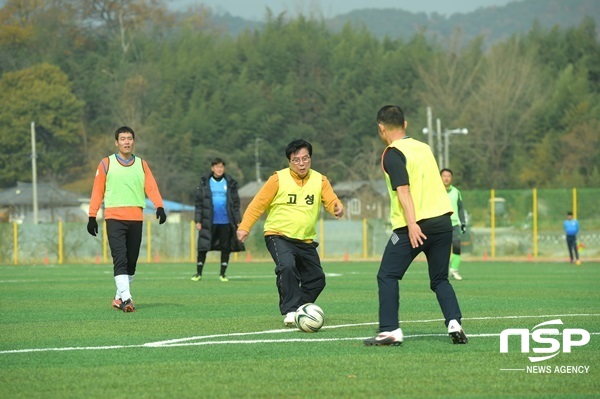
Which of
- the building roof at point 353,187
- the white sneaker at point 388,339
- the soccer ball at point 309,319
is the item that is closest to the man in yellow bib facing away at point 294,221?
the soccer ball at point 309,319

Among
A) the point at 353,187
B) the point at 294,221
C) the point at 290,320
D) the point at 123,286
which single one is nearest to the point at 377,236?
the point at 123,286

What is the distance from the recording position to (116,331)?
11.6 metres

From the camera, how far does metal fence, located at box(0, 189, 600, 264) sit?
4328 centimetres

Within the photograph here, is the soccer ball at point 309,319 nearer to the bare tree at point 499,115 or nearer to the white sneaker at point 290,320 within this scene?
the white sneaker at point 290,320

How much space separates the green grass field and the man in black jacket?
511 cm

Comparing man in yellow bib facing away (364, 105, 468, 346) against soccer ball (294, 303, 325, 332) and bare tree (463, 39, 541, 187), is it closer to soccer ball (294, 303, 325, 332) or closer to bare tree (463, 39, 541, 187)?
soccer ball (294, 303, 325, 332)

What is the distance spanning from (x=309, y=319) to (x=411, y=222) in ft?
5.71

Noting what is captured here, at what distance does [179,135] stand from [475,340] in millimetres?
90762

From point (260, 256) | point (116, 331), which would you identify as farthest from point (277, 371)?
point (260, 256)

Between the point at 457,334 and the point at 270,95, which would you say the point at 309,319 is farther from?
the point at 270,95

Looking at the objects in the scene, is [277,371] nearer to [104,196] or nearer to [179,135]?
[104,196]

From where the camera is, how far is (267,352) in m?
9.70

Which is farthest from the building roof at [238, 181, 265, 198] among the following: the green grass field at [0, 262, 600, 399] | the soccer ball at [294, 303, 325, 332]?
the soccer ball at [294, 303, 325, 332]

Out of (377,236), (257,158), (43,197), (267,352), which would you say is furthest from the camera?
(257,158)
